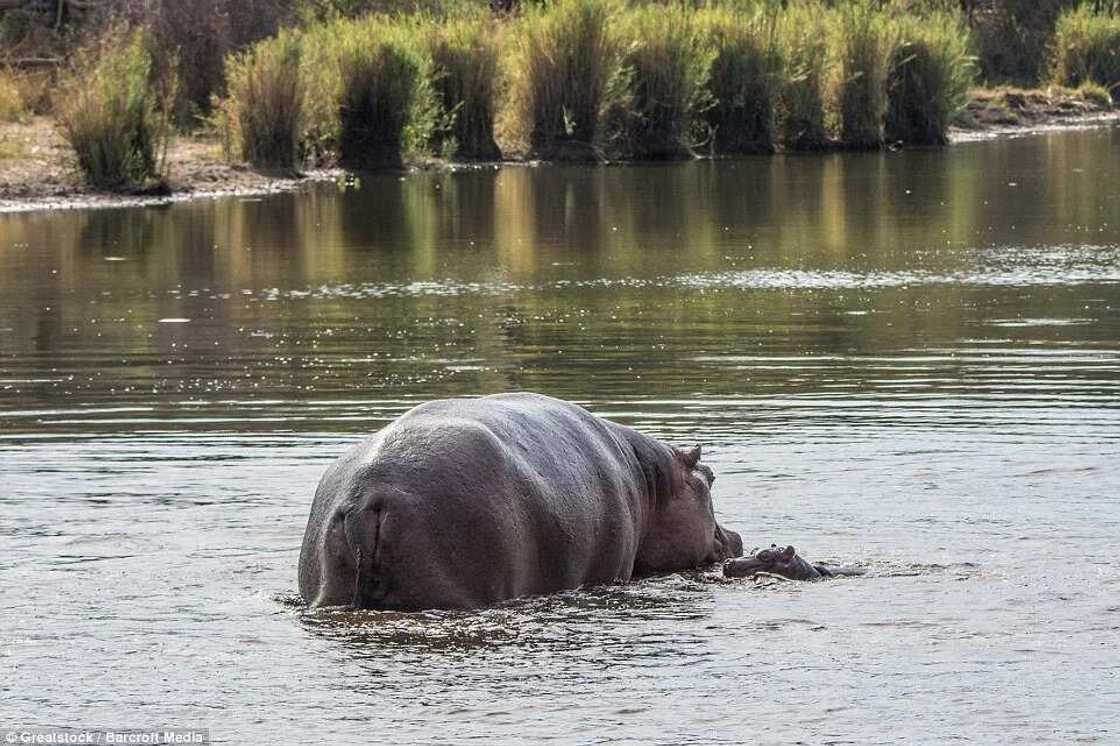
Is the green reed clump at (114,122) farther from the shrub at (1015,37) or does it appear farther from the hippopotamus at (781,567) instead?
the shrub at (1015,37)

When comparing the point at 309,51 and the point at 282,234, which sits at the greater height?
the point at 309,51

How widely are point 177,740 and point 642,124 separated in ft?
91.6

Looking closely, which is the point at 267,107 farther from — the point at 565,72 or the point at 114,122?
the point at 565,72

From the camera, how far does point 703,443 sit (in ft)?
31.2

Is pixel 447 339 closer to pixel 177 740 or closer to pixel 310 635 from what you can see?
pixel 310 635

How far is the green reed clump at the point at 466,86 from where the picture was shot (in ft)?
104

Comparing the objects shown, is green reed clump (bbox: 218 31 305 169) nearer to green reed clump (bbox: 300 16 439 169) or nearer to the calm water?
green reed clump (bbox: 300 16 439 169)

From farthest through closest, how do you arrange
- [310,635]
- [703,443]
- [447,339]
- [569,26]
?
[569,26] → [447,339] → [703,443] → [310,635]

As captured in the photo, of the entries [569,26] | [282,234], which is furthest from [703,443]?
[569,26]

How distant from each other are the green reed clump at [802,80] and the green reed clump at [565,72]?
125 inches

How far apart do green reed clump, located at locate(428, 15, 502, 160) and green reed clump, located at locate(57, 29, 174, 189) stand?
6.79 metres

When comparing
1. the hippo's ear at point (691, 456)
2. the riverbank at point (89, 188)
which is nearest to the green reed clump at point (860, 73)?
the riverbank at point (89, 188)

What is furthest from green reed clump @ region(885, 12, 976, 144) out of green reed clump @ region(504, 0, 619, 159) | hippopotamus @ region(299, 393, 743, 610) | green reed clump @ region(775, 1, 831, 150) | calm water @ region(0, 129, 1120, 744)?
hippopotamus @ region(299, 393, 743, 610)

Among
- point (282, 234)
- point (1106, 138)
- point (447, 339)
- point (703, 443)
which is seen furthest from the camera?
point (1106, 138)
